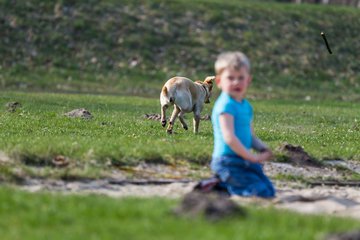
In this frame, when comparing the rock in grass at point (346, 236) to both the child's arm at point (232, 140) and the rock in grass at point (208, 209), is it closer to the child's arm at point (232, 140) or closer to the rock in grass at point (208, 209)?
the rock in grass at point (208, 209)

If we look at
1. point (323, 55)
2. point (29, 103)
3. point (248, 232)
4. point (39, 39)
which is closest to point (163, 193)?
point (248, 232)

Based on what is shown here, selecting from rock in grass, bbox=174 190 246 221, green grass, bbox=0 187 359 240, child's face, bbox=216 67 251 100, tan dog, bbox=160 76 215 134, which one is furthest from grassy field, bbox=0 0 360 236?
child's face, bbox=216 67 251 100

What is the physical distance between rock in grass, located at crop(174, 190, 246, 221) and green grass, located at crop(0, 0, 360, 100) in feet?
96.2

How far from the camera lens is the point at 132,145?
14.2 meters

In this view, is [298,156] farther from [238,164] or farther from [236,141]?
[236,141]

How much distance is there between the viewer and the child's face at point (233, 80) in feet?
34.6

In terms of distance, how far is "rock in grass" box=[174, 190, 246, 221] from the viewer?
337 inches

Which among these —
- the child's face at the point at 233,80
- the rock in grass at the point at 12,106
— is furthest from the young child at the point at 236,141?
the rock in grass at the point at 12,106

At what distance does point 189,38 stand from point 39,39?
788 cm

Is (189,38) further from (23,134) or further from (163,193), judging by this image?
(163,193)

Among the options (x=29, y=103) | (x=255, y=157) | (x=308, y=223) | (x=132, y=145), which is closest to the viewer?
(x=308, y=223)

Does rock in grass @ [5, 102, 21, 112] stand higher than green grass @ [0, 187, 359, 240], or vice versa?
green grass @ [0, 187, 359, 240]

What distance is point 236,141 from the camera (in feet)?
35.2

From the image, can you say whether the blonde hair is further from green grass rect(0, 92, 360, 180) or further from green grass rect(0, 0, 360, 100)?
green grass rect(0, 0, 360, 100)
